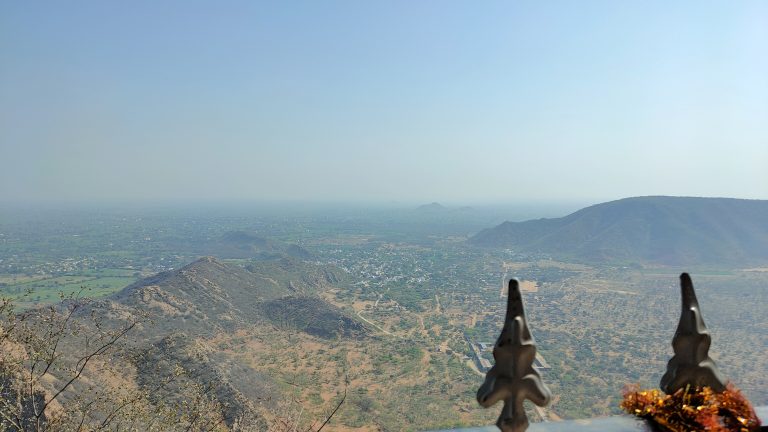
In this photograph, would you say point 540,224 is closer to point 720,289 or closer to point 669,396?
point 720,289

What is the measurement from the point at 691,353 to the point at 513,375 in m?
0.95

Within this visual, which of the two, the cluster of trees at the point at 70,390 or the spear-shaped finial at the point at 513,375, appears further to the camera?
the cluster of trees at the point at 70,390

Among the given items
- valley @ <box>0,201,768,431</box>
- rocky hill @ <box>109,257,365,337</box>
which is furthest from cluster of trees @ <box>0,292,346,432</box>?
rocky hill @ <box>109,257,365,337</box>

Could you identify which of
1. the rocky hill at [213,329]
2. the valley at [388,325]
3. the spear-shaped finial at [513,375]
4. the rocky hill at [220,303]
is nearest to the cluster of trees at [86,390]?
the rocky hill at [213,329]

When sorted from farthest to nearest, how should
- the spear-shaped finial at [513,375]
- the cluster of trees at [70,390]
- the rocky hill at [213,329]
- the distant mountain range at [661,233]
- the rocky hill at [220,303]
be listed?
the distant mountain range at [661,233] < the rocky hill at [220,303] < the rocky hill at [213,329] < the cluster of trees at [70,390] < the spear-shaped finial at [513,375]

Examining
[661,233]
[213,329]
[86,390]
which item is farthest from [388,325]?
[661,233]

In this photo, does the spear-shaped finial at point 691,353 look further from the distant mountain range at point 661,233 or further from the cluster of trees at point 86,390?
the distant mountain range at point 661,233

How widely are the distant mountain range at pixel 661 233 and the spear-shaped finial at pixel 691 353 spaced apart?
3208 inches

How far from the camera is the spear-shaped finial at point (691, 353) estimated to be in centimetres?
203

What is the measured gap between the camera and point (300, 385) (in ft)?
79.5

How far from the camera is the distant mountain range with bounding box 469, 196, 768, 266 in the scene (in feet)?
241

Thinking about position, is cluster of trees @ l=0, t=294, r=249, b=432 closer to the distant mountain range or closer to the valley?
the valley

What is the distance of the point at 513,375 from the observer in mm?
1764

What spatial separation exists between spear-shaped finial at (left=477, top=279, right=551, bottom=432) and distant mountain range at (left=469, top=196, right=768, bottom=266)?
82240 millimetres
